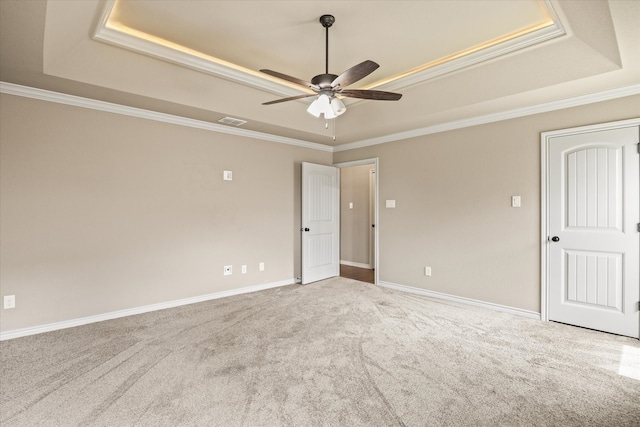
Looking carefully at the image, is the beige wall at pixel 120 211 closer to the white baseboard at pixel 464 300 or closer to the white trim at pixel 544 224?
the white baseboard at pixel 464 300

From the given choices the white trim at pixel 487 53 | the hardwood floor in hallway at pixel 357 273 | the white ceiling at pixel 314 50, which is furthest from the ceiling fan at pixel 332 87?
the hardwood floor in hallway at pixel 357 273

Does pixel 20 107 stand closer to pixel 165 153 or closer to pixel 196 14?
pixel 165 153

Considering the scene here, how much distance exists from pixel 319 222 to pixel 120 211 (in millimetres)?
2904

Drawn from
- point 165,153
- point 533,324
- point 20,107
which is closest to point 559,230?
point 533,324

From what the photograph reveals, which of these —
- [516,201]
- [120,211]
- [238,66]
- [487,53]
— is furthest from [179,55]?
[516,201]

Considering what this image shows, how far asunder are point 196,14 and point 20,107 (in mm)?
2013

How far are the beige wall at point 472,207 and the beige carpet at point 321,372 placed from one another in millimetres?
570

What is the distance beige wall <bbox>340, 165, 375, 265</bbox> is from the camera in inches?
257

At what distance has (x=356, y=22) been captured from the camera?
8.77ft

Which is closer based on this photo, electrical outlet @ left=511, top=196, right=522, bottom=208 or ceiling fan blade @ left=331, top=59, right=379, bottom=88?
ceiling fan blade @ left=331, top=59, right=379, bottom=88

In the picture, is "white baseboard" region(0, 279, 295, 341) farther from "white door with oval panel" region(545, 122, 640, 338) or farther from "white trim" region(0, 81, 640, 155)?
"white door with oval panel" region(545, 122, 640, 338)

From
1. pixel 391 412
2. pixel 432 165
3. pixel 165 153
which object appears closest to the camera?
pixel 391 412

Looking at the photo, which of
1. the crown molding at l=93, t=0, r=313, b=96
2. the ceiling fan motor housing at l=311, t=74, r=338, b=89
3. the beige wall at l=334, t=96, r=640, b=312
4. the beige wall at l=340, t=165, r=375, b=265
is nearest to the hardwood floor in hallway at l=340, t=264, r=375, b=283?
the beige wall at l=340, t=165, r=375, b=265

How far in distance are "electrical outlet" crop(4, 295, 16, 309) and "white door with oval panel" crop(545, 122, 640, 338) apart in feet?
18.0
